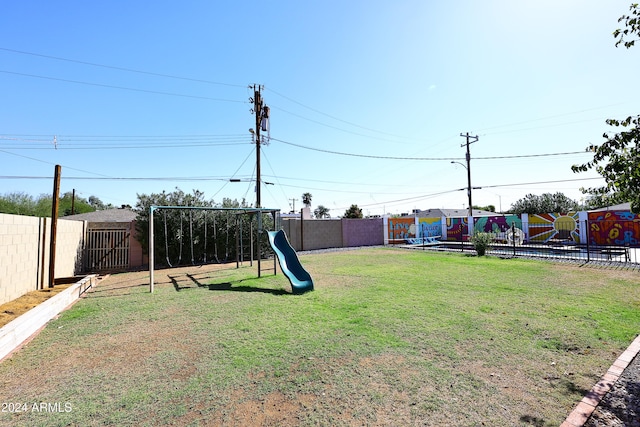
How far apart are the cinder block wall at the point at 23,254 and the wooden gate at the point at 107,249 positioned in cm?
264

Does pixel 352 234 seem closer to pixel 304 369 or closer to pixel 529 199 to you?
pixel 304 369

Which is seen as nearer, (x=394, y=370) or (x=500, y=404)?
(x=500, y=404)

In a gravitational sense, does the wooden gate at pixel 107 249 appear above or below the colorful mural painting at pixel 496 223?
below

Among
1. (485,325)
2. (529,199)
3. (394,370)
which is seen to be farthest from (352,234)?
(529,199)

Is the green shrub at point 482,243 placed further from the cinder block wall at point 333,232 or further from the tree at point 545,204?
the tree at point 545,204

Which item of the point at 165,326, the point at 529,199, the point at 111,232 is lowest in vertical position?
the point at 165,326

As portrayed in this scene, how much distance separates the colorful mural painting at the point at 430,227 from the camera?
24.5 meters

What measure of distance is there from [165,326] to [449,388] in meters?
4.07

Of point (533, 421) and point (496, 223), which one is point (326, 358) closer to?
point (533, 421)

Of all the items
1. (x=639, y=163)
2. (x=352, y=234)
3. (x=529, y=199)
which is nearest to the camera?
(x=639, y=163)

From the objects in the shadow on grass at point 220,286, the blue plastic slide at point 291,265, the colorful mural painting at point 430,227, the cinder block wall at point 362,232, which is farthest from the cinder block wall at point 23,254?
the colorful mural painting at point 430,227

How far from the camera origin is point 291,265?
7.34 meters

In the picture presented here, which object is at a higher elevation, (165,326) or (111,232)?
(111,232)

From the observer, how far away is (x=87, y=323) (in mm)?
4633
